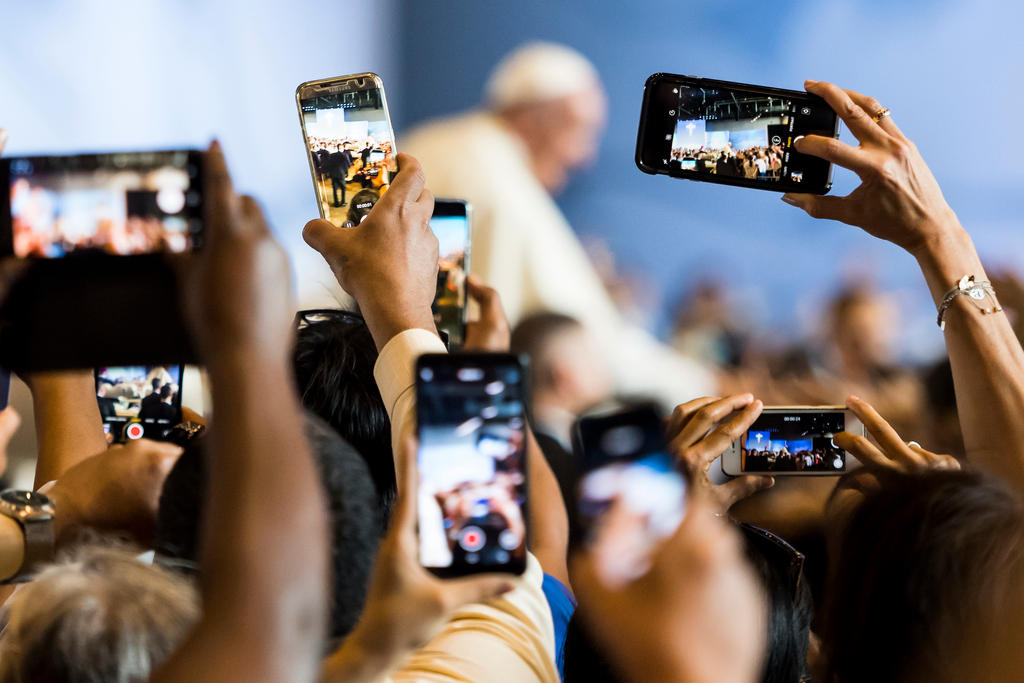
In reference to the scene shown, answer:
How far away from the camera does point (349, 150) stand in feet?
3.67

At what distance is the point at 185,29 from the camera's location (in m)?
1.81

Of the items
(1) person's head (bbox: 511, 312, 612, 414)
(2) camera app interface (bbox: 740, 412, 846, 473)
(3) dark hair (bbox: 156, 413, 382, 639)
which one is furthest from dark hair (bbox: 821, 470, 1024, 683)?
(1) person's head (bbox: 511, 312, 612, 414)

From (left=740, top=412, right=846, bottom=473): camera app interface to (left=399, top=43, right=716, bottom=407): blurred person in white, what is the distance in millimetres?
1309

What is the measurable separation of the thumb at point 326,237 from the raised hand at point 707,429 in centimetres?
45

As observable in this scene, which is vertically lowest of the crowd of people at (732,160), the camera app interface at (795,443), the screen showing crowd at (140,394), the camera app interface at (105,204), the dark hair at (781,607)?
the dark hair at (781,607)

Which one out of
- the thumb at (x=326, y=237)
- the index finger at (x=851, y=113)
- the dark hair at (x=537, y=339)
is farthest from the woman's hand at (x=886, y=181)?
the dark hair at (x=537, y=339)

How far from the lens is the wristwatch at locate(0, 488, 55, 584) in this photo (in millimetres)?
817

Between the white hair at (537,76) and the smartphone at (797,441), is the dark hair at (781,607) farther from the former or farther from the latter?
the white hair at (537,76)

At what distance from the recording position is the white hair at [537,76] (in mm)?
2553

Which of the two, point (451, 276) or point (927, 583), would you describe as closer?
point (927, 583)

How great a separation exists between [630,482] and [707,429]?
0.47 metres

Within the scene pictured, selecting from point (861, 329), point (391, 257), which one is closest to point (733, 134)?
point (391, 257)

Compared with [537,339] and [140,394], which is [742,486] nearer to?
[140,394]

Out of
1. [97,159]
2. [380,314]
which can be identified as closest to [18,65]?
[97,159]
